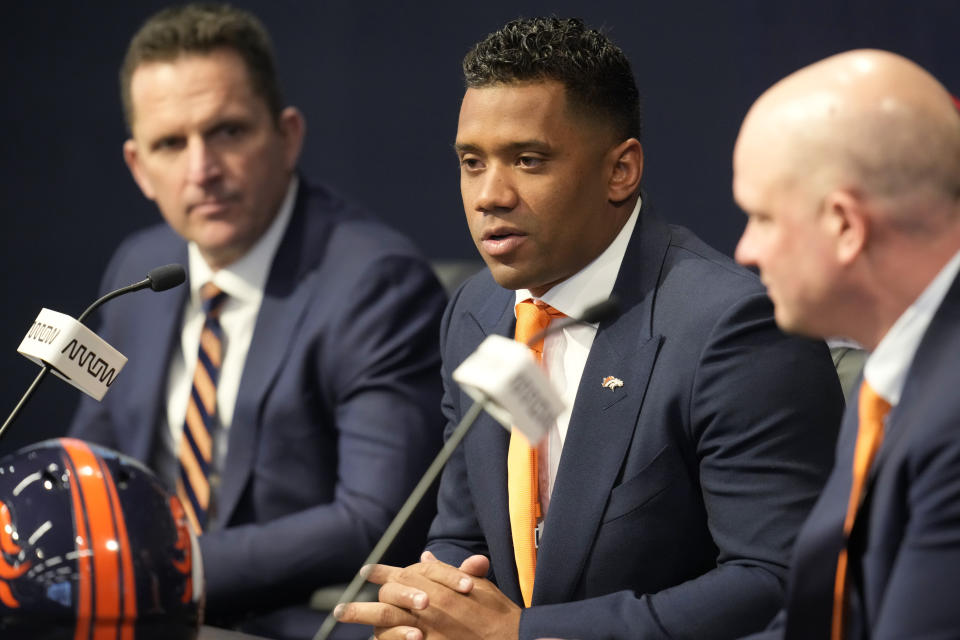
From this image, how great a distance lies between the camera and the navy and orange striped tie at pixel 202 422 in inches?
114

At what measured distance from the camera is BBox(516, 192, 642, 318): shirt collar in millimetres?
2068

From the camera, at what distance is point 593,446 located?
6.46 ft

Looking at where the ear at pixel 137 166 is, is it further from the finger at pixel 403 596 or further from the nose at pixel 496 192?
the finger at pixel 403 596

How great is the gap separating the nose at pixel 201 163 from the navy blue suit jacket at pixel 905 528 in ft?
6.04

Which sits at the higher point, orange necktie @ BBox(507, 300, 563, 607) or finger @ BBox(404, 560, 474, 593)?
orange necktie @ BBox(507, 300, 563, 607)

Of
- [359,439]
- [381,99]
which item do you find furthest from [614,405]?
[381,99]

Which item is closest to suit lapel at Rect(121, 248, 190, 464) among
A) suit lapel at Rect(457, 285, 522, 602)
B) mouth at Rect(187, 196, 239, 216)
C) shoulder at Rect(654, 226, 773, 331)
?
mouth at Rect(187, 196, 239, 216)

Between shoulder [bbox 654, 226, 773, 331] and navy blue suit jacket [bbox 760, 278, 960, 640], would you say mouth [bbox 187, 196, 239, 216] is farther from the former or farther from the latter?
navy blue suit jacket [bbox 760, 278, 960, 640]

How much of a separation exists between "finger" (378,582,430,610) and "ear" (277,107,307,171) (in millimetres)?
1429

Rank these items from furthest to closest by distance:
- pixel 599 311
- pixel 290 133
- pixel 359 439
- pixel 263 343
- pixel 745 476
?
pixel 290 133, pixel 263 343, pixel 359 439, pixel 745 476, pixel 599 311

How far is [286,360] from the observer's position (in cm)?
284

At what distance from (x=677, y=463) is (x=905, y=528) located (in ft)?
2.25

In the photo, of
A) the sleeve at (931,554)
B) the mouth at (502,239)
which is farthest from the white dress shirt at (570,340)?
the sleeve at (931,554)

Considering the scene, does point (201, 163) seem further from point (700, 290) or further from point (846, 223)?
point (846, 223)
